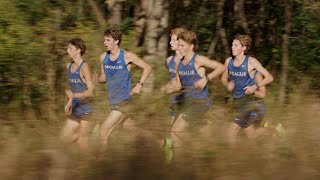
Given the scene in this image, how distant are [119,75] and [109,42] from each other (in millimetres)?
444

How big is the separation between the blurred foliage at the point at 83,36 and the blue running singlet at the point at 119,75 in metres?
0.17

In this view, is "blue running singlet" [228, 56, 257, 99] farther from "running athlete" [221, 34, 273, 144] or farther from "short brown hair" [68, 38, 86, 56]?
"short brown hair" [68, 38, 86, 56]

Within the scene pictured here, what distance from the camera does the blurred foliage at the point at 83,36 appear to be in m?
10.5

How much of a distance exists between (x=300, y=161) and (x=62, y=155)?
1873mm

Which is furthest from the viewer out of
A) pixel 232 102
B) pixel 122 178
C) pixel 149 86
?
pixel 149 86

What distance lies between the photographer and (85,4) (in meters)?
12.8

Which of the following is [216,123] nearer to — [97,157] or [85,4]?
[97,157]

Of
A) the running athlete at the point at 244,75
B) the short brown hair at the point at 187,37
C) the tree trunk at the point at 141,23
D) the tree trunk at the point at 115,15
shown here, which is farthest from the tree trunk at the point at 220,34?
the short brown hair at the point at 187,37

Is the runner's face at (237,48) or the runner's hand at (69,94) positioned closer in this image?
the runner's hand at (69,94)

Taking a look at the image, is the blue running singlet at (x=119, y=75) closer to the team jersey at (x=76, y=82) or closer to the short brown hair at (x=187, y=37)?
the team jersey at (x=76, y=82)

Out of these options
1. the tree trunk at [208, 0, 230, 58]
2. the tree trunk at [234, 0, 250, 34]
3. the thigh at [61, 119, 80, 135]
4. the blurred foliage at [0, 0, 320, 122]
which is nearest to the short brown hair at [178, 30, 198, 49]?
the blurred foliage at [0, 0, 320, 122]

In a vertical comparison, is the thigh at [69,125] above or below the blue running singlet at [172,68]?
below

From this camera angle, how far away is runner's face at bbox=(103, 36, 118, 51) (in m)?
9.18

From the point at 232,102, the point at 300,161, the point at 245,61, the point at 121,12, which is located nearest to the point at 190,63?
the point at 245,61
